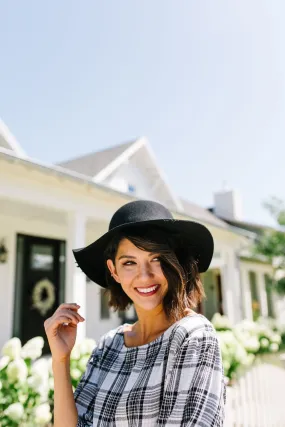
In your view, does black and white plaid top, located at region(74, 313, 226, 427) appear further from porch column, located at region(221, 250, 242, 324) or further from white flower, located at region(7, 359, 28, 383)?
porch column, located at region(221, 250, 242, 324)

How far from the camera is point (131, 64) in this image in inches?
272

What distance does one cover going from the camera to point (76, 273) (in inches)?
219

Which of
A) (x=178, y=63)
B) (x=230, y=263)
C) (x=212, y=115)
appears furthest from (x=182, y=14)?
(x=230, y=263)

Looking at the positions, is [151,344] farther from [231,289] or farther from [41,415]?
[231,289]

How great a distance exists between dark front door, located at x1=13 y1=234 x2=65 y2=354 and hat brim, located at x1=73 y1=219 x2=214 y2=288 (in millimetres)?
5871

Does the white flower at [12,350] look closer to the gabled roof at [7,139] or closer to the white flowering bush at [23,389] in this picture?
the white flowering bush at [23,389]

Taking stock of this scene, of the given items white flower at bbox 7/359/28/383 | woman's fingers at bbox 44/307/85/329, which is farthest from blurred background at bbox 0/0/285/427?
woman's fingers at bbox 44/307/85/329

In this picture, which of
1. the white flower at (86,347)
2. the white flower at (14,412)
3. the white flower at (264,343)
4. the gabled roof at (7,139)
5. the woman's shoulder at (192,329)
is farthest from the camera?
the gabled roof at (7,139)

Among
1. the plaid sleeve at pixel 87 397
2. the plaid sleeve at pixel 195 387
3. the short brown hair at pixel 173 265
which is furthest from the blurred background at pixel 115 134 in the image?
the plaid sleeve at pixel 195 387

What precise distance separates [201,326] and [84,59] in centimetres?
A: 583

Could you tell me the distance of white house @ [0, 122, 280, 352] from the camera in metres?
5.30

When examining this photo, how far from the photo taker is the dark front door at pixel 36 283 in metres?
7.13

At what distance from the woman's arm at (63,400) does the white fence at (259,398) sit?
2.19 m

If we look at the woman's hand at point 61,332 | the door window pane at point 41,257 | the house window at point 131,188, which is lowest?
the woman's hand at point 61,332
